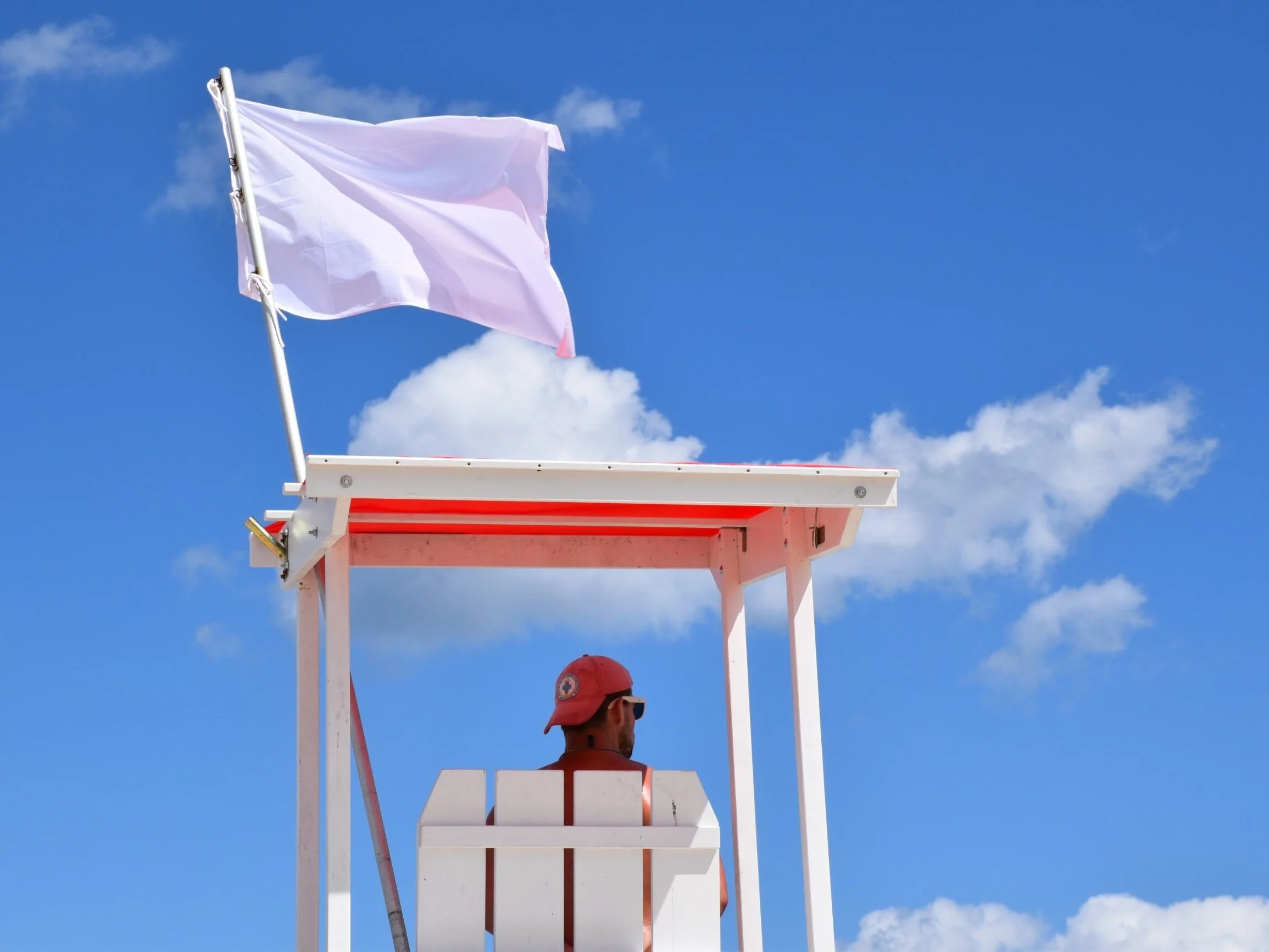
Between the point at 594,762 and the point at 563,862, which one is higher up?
the point at 594,762

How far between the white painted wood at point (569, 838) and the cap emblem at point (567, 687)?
0.92m

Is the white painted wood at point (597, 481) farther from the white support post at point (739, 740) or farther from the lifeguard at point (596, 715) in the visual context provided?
the white support post at point (739, 740)

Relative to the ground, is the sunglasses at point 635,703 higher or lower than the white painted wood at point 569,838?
higher

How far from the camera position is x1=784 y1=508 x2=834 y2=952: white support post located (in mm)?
6324

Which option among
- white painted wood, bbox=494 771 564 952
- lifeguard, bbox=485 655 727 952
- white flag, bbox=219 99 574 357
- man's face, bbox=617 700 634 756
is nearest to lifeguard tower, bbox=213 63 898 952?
white painted wood, bbox=494 771 564 952

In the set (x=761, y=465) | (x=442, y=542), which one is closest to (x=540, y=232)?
(x=442, y=542)

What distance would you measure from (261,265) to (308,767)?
252cm

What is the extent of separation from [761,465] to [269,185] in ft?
12.6

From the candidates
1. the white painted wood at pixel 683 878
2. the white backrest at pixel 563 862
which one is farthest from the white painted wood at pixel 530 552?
the white painted wood at pixel 683 878

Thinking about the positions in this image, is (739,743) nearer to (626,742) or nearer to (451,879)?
(626,742)

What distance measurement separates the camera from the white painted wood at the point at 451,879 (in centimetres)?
591

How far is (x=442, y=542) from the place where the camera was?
25.8 ft

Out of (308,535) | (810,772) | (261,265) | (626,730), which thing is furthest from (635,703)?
(261,265)

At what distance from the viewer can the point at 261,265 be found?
324 inches
